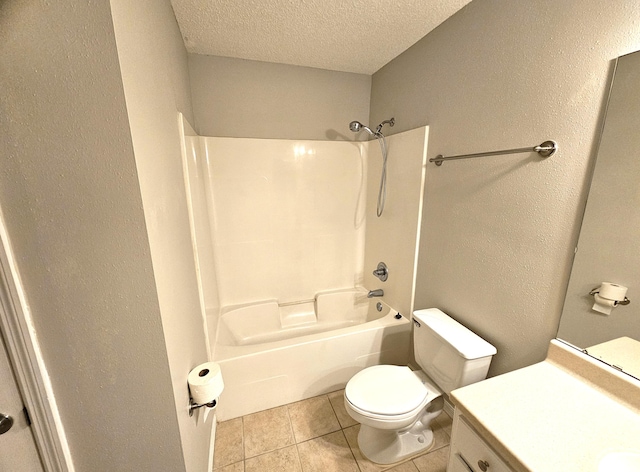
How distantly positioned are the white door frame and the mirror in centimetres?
176

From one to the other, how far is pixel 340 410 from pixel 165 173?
178cm

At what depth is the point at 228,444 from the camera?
59.6 inches

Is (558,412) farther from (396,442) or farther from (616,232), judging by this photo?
(396,442)

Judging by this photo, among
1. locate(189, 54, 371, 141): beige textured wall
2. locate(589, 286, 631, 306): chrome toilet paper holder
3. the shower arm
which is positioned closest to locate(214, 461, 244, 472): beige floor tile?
locate(589, 286, 631, 306): chrome toilet paper holder

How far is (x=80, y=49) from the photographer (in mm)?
550

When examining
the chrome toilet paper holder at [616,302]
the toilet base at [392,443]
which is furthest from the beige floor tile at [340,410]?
the chrome toilet paper holder at [616,302]

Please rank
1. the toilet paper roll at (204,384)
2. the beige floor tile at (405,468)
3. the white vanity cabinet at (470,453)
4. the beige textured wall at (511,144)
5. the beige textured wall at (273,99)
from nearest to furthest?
the white vanity cabinet at (470,453), the beige textured wall at (511,144), the toilet paper roll at (204,384), the beige floor tile at (405,468), the beige textured wall at (273,99)

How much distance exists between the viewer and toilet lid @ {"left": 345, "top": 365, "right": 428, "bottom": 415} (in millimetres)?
1266

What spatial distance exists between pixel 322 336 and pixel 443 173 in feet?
4.32

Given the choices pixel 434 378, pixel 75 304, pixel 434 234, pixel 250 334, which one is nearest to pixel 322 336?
pixel 434 378

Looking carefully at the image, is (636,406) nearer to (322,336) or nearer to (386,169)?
(322,336)

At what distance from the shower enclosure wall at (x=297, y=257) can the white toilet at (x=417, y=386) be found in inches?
15.2

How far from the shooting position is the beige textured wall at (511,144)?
92cm

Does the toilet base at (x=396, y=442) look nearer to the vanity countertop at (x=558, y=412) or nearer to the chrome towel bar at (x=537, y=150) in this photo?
the vanity countertop at (x=558, y=412)
